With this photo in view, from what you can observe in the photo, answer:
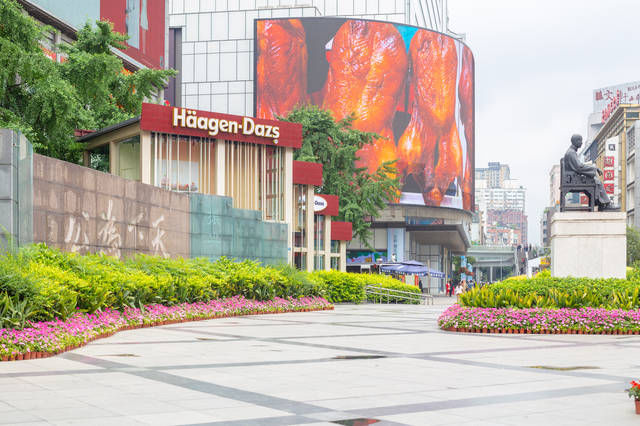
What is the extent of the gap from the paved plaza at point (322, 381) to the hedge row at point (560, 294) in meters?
2.77

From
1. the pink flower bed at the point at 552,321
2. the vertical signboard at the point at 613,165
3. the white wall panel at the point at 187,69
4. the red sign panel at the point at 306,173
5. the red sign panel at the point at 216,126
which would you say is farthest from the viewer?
the vertical signboard at the point at 613,165

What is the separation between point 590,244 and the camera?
21.6 m

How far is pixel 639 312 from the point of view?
1878cm

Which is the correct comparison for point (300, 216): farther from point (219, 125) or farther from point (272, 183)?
point (219, 125)

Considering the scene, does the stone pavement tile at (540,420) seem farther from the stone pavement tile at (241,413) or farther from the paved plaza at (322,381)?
the stone pavement tile at (241,413)

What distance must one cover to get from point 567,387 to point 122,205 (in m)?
16.8

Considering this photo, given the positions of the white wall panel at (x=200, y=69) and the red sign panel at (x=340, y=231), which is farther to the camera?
the white wall panel at (x=200, y=69)

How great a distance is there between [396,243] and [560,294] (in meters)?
58.7

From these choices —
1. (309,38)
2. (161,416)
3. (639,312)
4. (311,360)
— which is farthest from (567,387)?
(309,38)

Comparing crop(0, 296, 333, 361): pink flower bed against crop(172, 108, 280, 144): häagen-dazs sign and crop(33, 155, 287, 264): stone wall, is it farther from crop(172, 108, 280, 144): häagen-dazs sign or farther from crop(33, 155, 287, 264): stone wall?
crop(172, 108, 280, 144): häagen-dazs sign

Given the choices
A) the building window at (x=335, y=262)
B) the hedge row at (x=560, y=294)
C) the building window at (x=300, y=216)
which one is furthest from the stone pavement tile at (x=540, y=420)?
the building window at (x=335, y=262)

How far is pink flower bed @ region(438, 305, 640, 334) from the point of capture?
731 inches

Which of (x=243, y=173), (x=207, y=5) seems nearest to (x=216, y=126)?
(x=243, y=173)

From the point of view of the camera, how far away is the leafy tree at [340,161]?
182 ft
